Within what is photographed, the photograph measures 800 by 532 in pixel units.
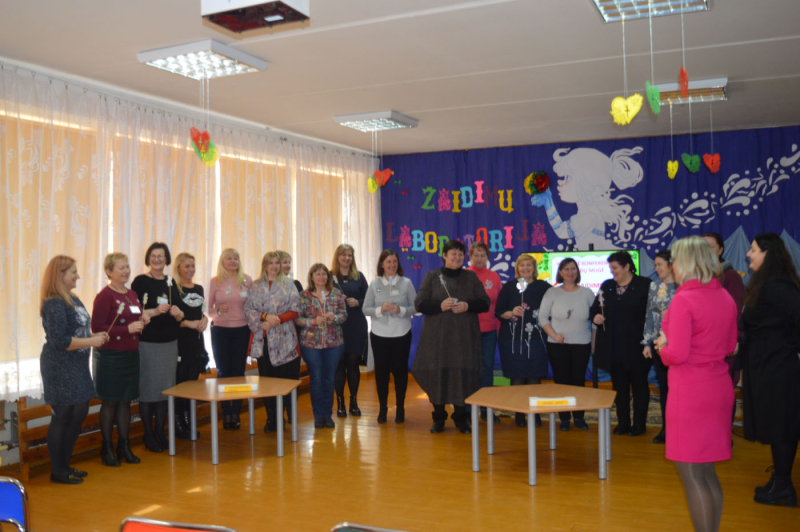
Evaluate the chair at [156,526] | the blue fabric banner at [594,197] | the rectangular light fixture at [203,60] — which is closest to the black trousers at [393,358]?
the rectangular light fixture at [203,60]

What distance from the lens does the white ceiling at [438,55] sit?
11.9 ft

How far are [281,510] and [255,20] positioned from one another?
2.59 meters

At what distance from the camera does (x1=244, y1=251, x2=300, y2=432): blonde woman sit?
547 cm

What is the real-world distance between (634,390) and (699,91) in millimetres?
2380

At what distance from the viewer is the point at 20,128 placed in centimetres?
455

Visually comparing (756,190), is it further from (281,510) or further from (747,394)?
(281,510)

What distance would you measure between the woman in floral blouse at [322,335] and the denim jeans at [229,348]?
1.58ft

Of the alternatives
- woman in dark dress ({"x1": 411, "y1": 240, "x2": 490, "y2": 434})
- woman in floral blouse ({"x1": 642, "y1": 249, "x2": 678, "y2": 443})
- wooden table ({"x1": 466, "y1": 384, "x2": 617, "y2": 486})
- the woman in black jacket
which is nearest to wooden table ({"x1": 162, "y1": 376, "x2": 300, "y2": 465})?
woman in dark dress ({"x1": 411, "y1": 240, "x2": 490, "y2": 434})

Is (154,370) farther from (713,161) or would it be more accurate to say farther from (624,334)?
(713,161)

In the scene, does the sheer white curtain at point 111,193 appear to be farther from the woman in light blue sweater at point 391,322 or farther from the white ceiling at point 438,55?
the woman in light blue sweater at point 391,322

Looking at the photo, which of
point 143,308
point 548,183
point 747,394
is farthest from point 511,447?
point 548,183

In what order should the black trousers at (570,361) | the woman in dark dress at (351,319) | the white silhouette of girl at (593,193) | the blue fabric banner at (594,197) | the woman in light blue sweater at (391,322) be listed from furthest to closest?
1. the white silhouette of girl at (593,193)
2. the blue fabric banner at (594,197)
3. the woman in dark dress at (351,319)
4. the woman in light blue sweater at (391,322)
5. the black trousers at (570,361)

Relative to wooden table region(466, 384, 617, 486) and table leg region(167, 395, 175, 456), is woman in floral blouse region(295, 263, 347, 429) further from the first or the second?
wooden table region(466, 384, 617, 486)

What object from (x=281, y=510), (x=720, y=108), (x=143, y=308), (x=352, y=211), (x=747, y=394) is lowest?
(x=281, y=510)
